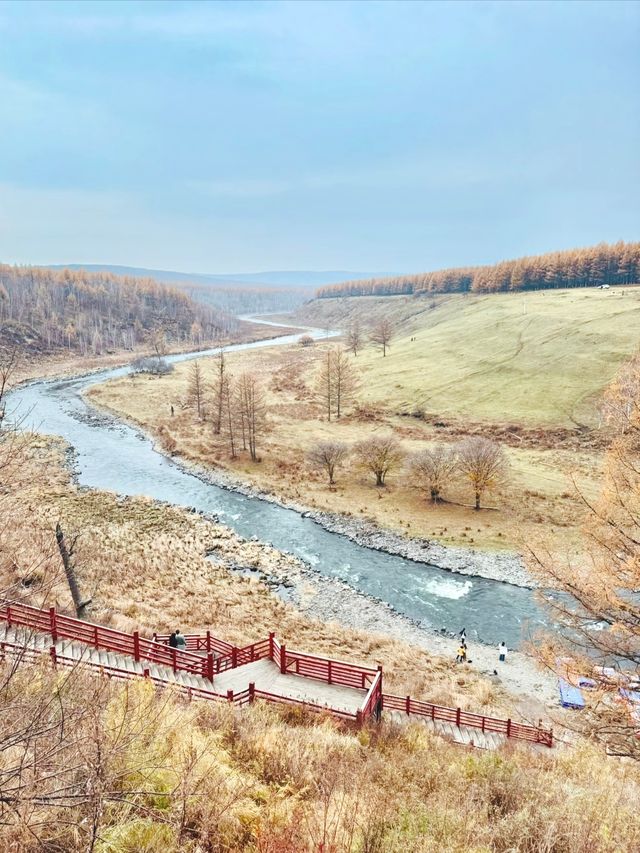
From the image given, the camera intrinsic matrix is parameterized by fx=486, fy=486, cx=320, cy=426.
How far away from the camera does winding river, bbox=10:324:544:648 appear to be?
88.7 feet

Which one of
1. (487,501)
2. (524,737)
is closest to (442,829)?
(524,737)

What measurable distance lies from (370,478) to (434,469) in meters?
8.01

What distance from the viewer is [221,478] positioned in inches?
1869

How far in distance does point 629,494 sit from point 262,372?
3788 inches

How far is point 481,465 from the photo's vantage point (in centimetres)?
3944

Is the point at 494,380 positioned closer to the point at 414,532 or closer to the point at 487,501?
the point at 487,501

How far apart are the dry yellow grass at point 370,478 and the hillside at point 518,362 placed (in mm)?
8881

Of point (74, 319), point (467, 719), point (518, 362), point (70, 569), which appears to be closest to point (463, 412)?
point (518, 362)

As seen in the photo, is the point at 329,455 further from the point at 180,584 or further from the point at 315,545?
the point at 180,584

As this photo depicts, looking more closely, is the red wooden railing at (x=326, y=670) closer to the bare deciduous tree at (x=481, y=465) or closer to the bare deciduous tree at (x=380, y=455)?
the bare deciduous tree at (x=481, y=465)

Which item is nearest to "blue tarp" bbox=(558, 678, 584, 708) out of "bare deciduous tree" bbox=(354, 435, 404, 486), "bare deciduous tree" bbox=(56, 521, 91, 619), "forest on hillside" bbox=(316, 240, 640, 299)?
"bare deciduous tree" bbox=(56, 521, 91, 619)

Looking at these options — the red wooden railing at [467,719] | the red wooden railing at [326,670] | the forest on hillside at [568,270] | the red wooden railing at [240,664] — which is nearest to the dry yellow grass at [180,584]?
the red wooden railing at [240,664]

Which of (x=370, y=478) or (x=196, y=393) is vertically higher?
(x=196, y=393)

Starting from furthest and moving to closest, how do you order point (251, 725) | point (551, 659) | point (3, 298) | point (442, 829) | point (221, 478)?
1. point (3, 298)
2. point (221, 478)
3. point (551, 659)
4. point (251, 725)
5. point (442, 829)
